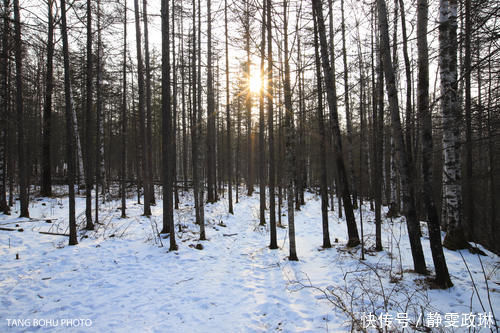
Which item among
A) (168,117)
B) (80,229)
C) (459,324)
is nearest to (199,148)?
(168,117)

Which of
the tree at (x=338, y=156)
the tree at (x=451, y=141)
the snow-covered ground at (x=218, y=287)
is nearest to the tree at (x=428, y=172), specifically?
the snow-covered ground at (x=218, y=287)

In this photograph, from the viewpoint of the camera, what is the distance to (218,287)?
15.6 ft

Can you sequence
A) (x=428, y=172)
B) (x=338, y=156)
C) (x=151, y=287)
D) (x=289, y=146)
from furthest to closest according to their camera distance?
(x=338, y=156) → (x=289, y=146) → (x=151, y=287) → (x=428, y=172)

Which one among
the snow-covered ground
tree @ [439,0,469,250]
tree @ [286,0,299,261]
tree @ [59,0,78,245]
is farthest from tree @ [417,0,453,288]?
tree @ [59,0,78,245]

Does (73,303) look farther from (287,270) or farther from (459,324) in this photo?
(459,324)

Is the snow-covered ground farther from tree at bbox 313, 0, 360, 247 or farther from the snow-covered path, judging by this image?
tree at bbox 313, 0, 360, 247

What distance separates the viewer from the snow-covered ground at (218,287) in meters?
3.50

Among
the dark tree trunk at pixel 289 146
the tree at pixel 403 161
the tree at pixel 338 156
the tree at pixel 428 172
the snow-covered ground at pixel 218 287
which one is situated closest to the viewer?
the snow-covered ground at pixel 218 287

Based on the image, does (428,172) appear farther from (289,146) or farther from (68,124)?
(68,124)

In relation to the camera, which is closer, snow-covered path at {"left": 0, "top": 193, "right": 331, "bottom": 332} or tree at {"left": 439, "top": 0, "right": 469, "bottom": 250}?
snow-covered path at {"left": 0, "top": 193, "right": 331, "bottom": 332}

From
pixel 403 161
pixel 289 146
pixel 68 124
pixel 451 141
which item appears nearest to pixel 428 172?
pixel 403 161

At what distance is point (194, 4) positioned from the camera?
935 centimetres

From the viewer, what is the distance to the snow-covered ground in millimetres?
3498

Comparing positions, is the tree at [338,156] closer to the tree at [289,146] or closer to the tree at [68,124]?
the tree at [289,146]
